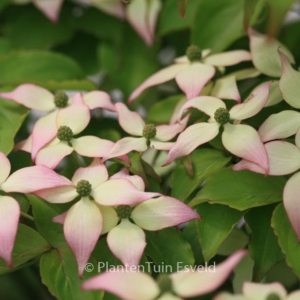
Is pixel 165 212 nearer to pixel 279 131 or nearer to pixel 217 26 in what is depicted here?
pixel 279 131

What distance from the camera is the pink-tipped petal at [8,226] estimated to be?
1.30 feet

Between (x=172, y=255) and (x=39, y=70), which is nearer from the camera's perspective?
(x=172, y=255)

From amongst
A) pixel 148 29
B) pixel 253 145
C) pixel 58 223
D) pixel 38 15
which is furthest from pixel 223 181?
pixel 38 15

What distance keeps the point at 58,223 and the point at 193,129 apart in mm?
140

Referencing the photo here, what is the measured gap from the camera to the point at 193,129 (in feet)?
1.54

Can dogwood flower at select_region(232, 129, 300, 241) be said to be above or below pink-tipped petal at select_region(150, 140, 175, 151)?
above

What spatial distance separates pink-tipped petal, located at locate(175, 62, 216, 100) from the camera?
527 millimetres

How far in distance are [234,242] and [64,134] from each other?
0.19 meters

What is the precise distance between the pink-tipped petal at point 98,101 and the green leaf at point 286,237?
0.64 feet

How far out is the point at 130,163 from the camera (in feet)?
1.54

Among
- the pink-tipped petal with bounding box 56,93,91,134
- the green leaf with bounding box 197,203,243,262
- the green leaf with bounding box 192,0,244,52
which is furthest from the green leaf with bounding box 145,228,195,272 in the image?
the green leaf with bounding box 192,0,244,52

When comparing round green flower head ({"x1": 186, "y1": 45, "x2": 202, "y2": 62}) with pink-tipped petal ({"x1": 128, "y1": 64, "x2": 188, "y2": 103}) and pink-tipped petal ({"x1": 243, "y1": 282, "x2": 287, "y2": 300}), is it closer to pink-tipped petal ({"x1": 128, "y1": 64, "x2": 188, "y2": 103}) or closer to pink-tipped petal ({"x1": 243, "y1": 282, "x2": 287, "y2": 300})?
pink-tipped petal ({"x1": 128, "y1": 64, "x2": 188, "y2": 103})

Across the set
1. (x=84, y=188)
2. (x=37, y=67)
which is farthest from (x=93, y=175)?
A: (x=37, y=67)

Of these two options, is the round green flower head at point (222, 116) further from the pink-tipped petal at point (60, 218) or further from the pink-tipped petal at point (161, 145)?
the pink-tipped petal at point (60, 218)
